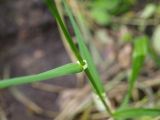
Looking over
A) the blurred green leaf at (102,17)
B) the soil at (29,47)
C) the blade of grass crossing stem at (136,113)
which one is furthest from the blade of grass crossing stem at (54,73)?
the blurred green leaf at (102,17)

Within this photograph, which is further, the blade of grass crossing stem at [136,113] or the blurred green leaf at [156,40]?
the blurred green leaf at [156,40]

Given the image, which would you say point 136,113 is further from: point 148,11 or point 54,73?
point 148,11

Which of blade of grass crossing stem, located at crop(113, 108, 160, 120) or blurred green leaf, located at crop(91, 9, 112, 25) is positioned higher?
blurred green leaf, located at crop(91, 9, 112, 25)

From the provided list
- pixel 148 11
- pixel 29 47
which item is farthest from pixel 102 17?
pixel 29 47

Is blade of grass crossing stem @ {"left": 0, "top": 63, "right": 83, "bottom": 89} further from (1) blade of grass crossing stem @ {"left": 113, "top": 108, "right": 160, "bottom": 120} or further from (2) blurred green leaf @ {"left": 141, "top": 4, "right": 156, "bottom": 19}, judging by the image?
(2) blurred green leaf @ {"left": 141, "top": 4, "right": 156, "bottom": 19}

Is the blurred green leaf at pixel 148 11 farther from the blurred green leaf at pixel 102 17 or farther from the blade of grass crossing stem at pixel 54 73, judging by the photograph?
the blade of grass crossing stem at pixel 54 73

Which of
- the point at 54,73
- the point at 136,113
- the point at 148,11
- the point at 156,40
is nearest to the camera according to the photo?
the point at 54,73

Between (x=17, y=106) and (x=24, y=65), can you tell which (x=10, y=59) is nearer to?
(x=24, y=65)

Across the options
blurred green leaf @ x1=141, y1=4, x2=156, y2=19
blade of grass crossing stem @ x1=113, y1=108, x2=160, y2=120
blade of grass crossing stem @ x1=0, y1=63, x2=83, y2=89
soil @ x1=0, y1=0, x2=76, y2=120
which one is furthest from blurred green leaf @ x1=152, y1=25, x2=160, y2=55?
blade of grass crossing stem @ x1=0, y1=63, x2=83, y2=89
